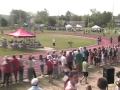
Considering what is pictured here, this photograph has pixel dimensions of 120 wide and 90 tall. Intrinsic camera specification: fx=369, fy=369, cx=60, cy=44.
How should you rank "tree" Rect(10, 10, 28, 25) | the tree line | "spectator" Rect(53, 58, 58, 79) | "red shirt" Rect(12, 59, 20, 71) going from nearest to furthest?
1. "red shirt" Rect(12, 59, 20, 71)
2. "spectator" Rect(53, 58, 58, 79)
3. the tree line
4. "tree" Rect(10, 10, 28, 25)

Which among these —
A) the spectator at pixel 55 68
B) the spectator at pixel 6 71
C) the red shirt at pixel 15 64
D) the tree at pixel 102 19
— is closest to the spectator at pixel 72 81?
the spectator at pixel 6 71

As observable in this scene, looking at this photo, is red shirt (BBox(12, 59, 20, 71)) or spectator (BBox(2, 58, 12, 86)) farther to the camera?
red shirt (BBox(12, 59, 20, 71))

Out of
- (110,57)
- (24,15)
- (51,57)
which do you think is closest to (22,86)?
(51,57)

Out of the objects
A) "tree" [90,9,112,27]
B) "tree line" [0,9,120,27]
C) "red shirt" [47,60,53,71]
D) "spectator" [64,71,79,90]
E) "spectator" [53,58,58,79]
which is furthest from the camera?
"tree" [90,9,112,27]

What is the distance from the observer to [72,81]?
10.6 meters

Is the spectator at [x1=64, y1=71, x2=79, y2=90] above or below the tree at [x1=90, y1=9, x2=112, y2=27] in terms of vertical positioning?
above

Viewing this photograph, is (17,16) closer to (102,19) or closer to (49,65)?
(102,19)

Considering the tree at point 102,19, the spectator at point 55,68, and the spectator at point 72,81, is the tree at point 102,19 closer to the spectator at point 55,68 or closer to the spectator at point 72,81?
the spectator at point 55,68

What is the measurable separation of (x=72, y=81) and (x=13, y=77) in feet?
36.4

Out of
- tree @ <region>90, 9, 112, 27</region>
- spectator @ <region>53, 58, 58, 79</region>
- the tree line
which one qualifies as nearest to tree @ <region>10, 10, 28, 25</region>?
the tree line

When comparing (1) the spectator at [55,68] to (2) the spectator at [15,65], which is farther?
(1) the spectator at [55,68]

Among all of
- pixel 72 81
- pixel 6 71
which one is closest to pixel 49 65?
pixel 6 71

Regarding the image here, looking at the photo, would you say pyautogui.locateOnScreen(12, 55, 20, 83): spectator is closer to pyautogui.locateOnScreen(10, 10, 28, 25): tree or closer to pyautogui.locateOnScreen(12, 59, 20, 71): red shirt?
pyautogui.locateOnScreen(12, 59, 20, 71): red shirt

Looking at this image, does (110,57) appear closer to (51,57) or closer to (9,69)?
(51,57)
